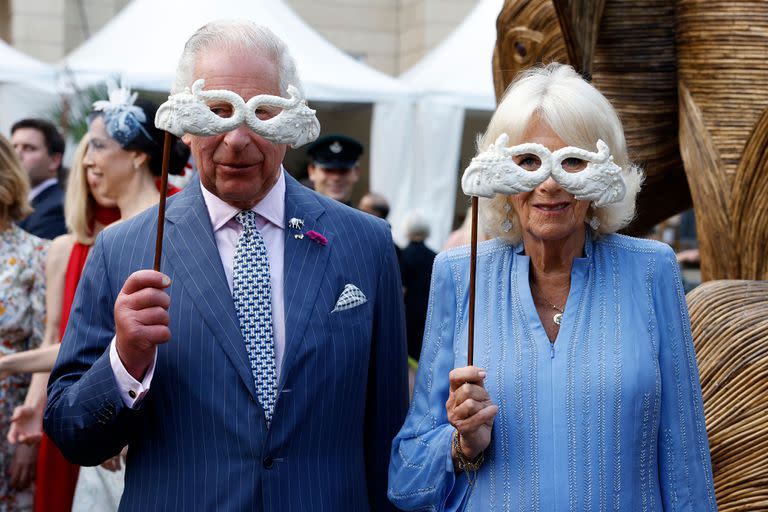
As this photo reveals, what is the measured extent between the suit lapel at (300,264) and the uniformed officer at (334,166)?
11.5ft

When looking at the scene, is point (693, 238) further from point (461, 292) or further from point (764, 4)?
point (461, 292)

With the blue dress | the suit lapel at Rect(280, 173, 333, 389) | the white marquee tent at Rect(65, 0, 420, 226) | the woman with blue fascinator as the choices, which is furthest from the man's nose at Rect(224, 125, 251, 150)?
the white marquee tent at Rect(65, 0, 420, 226)

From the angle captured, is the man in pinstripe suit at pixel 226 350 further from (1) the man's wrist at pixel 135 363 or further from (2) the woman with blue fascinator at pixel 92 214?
(2) the woman with blue fascinator at pixel 92 214

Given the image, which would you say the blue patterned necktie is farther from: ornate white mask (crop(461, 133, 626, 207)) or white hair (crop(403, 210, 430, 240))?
white hair (crop(403, 210, 430, 240))

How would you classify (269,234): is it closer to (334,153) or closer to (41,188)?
(334,153)

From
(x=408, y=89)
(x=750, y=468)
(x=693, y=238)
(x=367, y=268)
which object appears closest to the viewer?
(x=367, y=268)

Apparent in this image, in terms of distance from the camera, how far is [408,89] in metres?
10.3

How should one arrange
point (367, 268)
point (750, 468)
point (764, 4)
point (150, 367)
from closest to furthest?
1. point (150, 367)
2. point (367, 268)
3. point (750, 468)
4. point (764, 4)

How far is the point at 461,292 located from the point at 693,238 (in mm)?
14613

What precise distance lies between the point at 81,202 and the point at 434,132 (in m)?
6.19

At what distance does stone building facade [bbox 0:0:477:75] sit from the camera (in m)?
16.8

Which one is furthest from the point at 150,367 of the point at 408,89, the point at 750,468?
the point at 408,89

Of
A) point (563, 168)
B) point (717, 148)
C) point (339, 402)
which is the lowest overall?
point (339, 402)

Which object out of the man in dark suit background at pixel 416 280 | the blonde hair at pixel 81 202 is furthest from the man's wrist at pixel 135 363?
the man in dark suit background at pixel 416 280
